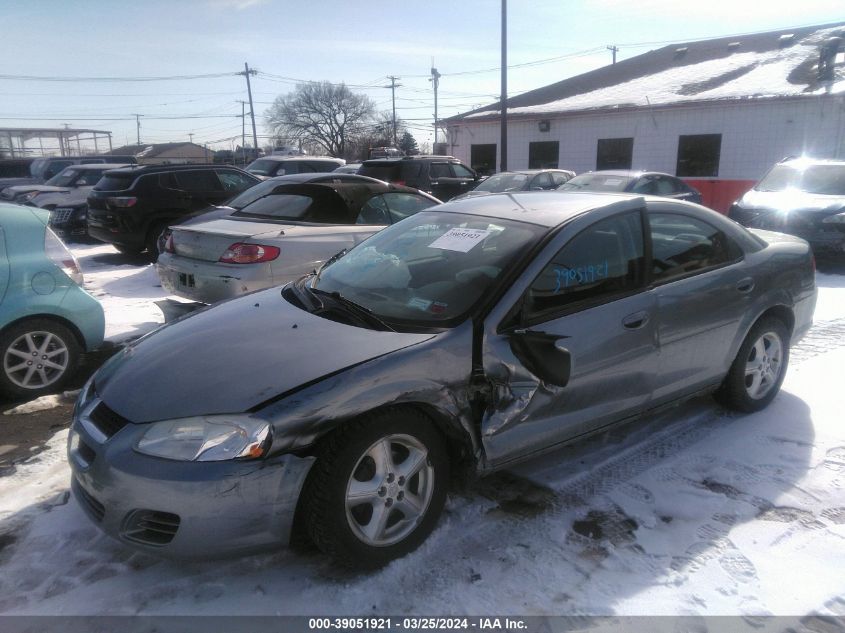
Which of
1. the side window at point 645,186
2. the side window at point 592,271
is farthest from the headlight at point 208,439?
the side window at point 645,186

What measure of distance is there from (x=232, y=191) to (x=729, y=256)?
31.4 feet

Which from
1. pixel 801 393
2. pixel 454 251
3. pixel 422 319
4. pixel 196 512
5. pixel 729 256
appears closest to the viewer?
pixel 196 512

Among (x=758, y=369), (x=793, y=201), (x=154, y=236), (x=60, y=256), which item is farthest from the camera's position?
(x=154, y=236)

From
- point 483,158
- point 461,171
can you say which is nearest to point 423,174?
point 461,171

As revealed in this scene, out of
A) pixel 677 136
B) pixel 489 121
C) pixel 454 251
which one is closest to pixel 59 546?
pixel 454 251

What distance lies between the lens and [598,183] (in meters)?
11.7

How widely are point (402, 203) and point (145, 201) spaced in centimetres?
551

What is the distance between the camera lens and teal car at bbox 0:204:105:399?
14.7 ft

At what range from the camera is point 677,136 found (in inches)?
736

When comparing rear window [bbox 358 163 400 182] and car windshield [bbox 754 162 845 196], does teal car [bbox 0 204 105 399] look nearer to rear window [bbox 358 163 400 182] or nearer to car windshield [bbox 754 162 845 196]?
rear window [bbox 358 163 400 182]

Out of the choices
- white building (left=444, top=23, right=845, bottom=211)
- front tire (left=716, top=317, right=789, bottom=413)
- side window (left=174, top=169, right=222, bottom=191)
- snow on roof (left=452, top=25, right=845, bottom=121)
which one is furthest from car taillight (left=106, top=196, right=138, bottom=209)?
snow on roof (left=452, top=25, right=845, bottom=121)

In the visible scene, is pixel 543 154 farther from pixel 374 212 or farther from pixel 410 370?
pixel 410 370

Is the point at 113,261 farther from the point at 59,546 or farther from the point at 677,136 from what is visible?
the point at 677,136

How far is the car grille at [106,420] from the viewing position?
2541 mm
